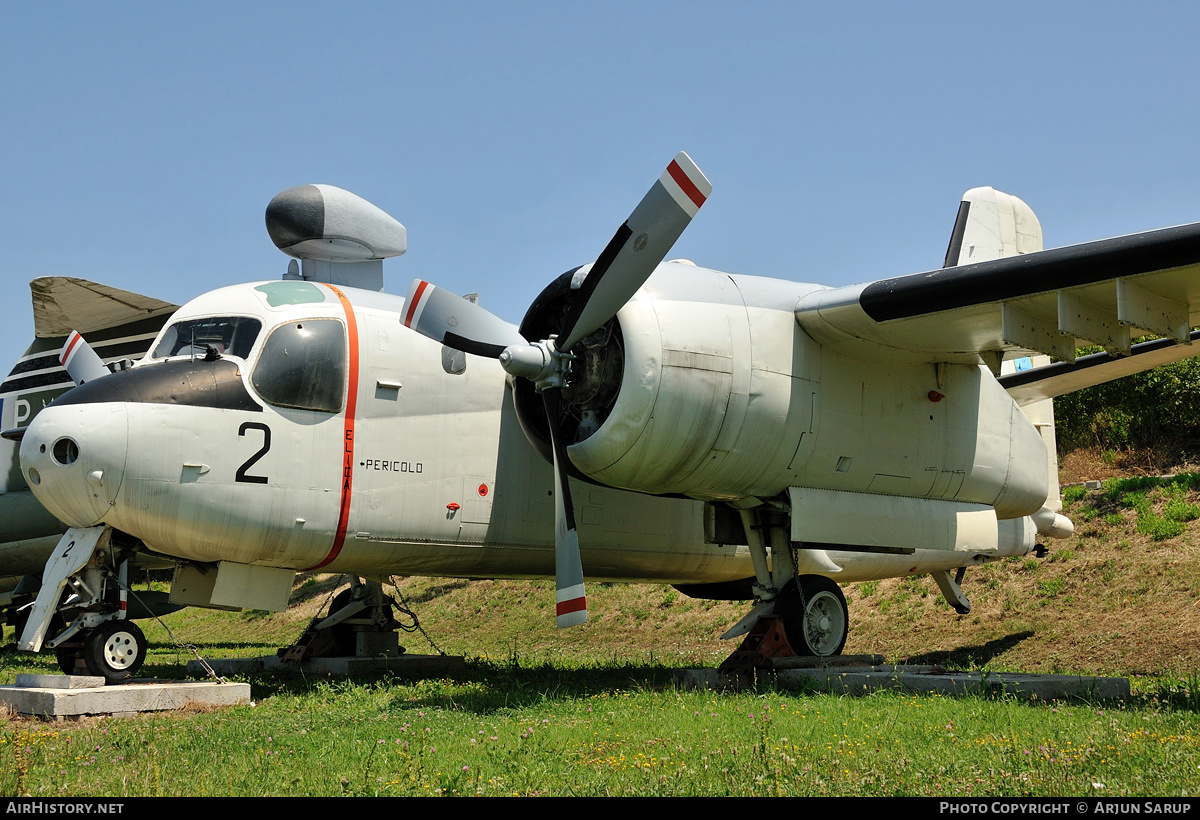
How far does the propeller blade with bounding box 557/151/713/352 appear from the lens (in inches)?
347

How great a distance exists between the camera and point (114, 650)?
9.09m

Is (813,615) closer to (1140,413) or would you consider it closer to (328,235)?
(328,235)

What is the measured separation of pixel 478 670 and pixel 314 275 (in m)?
5.28

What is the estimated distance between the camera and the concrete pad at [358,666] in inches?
465

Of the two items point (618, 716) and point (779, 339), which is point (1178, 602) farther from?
point (618, 716)

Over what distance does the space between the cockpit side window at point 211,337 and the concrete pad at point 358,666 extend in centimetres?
399

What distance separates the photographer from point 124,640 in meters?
9.16

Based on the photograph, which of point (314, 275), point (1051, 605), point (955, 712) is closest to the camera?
point (955, 712)

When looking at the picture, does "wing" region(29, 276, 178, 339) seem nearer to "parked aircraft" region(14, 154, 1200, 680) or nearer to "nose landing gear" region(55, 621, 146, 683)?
"parked aircraft" region(14, 154, 1200, 680)

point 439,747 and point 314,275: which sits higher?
point 314,275

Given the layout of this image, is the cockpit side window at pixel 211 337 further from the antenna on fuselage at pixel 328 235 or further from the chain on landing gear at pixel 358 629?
the chain on landing gear at pixel 358 629

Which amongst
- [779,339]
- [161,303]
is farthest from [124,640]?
[161,303]

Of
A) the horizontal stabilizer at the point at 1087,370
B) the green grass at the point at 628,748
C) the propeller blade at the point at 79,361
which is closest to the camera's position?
the green grass at the point at 628,748

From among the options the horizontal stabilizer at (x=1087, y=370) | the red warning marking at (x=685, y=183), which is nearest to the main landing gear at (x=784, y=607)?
the red warning marking at (x=685, y=183)
